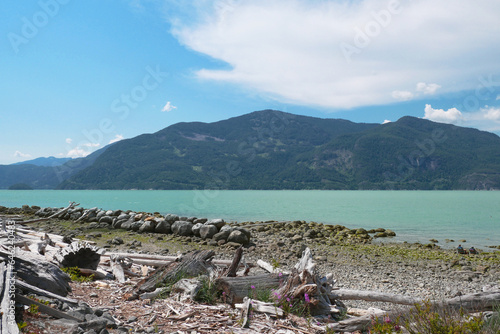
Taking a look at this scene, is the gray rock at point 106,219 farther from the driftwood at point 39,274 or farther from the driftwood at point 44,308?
the driftwood at point 44,308

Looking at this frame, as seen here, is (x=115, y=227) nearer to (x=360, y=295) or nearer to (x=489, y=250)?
(x=360, y=295)

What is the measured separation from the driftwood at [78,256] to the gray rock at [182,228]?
12.4 metres

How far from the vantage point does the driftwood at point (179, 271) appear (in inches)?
310

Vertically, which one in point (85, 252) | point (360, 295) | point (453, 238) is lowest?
point (453, 238)

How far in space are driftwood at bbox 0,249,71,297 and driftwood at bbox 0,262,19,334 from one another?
43 cm

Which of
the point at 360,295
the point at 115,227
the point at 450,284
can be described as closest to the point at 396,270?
the point at 450,284

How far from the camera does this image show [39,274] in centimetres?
639

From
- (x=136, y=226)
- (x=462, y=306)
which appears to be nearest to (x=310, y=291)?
(x=462, y=306)

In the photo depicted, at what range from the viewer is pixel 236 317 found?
20.7 feet

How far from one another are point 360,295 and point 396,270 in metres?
7.87

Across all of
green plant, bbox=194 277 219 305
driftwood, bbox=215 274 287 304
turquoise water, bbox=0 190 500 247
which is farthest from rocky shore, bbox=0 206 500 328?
turquoise water, bbox=0 190 500 247

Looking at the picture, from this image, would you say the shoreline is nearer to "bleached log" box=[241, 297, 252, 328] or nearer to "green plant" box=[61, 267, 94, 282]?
"bleached log" box=[241, 297, 252, 328]

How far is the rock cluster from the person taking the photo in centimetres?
1978

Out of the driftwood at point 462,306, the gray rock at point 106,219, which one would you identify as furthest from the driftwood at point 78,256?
the gray rock at point 106,219
